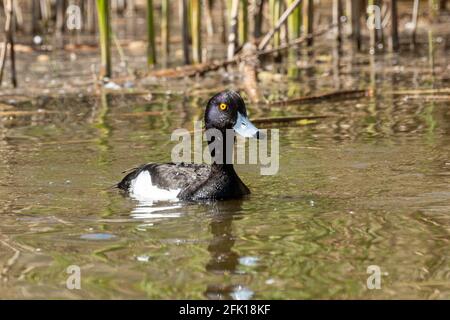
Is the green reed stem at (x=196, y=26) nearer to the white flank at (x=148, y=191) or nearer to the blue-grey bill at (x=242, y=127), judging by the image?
the blue-grey bill at (x=242, y=127)

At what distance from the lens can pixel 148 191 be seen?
26.5 ft

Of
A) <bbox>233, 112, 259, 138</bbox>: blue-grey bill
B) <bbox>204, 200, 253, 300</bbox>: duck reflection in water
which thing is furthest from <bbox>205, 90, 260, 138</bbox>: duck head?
<bbox>204, 200, 253, 300</bbox>: duck reflection in water

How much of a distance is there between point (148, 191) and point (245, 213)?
98 cm

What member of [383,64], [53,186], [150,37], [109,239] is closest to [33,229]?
[109,239]

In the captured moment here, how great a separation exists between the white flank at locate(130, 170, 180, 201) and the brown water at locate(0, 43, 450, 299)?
13 cm

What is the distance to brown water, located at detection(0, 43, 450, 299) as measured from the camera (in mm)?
5758

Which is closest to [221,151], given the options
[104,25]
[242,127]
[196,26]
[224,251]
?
[242,127]

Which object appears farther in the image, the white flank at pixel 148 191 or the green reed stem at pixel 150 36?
the green reed stem at pixel 150 36

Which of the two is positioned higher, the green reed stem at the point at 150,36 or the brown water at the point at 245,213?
the green reed stem at the point at 150,36

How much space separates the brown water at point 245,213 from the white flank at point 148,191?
0.13m

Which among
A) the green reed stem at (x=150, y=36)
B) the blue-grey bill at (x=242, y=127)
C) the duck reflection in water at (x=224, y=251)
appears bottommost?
the duck reflection in water at (x=224, y=251)

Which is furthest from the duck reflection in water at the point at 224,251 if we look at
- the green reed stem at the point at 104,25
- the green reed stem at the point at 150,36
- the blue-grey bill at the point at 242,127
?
the green reed stem at the point at 150,36

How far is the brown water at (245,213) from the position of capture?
5.76 metres
